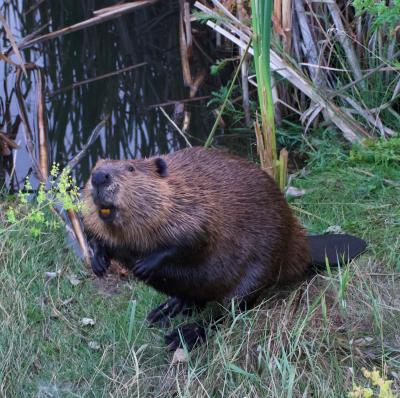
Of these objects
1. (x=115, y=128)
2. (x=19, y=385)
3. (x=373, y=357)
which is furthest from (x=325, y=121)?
(x=19, y=385)

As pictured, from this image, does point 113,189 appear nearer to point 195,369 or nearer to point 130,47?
point 195,369

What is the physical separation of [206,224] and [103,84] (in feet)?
8.37

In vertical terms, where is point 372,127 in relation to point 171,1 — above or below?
below

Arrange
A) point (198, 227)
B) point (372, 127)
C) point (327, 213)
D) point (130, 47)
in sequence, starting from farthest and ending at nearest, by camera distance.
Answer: point (130, 47) → point (372, 127) → point (327, 213) → point (198, 227)

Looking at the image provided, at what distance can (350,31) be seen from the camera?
368 cm

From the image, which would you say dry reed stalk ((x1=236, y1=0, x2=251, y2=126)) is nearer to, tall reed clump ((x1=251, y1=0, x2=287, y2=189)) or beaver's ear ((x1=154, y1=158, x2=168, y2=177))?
tall reed clump ((x1=251, y1=0, x2=287, y2=189))

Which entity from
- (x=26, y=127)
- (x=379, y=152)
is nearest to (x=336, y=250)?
(x=379, y=152)

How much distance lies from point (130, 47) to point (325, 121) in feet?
5.95

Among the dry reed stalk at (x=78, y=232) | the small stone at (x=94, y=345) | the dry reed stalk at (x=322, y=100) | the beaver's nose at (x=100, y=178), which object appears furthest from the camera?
the dry reed stalk at (x=322, y=100)

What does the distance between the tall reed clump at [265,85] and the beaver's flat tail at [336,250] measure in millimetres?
547

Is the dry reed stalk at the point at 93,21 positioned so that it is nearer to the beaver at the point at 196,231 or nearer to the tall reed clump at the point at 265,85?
the tall reed clump at the point at 265,85

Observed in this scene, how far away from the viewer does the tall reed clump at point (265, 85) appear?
2764mm

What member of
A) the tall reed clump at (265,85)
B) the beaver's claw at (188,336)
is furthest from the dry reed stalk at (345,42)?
the beaver's claw at (188,336)

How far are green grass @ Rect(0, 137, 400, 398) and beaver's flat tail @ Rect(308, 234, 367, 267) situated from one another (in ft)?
0.16
